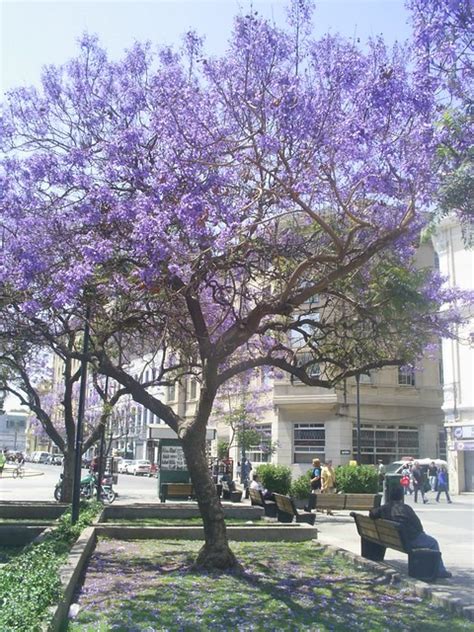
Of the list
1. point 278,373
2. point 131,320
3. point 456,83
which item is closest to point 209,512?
point 131,320

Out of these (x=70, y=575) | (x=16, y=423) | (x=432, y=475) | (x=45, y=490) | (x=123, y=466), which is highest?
(x=16, y=423)

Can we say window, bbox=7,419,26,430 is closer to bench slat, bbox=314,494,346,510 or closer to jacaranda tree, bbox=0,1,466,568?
bench slat, bbox=314,494,346,510

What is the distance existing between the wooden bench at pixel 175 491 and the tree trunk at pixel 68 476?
348 cm

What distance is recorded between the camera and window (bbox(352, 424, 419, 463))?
43.4 metres

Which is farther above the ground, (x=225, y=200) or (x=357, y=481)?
(x=225, y=200)

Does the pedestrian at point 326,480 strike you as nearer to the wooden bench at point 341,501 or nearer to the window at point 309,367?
the wooden bench at point 341,501

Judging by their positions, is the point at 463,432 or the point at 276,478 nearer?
the point at 276,478

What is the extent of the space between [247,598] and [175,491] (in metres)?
13.9

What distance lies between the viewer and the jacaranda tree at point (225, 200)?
28.3ft

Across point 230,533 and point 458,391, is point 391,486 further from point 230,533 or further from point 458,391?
point 458,391

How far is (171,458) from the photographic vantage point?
24219 mm

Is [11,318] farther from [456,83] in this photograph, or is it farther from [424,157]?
[456,83]

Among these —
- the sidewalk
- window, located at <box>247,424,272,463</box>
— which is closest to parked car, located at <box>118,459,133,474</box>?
window, located at <box>247,424,272,463</box>

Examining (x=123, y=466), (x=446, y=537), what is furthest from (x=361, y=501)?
(x=123, y=466)
